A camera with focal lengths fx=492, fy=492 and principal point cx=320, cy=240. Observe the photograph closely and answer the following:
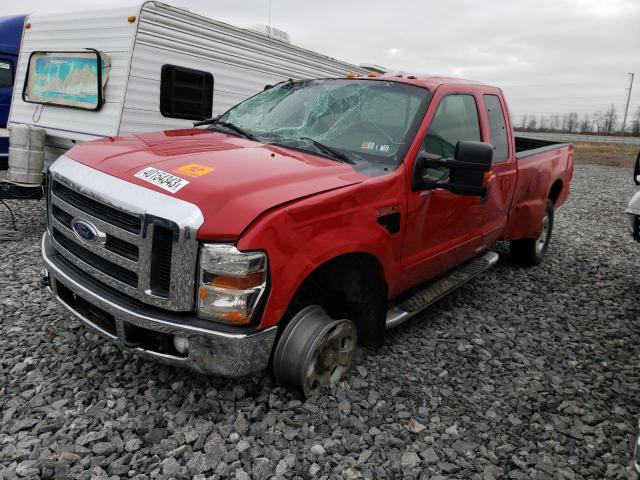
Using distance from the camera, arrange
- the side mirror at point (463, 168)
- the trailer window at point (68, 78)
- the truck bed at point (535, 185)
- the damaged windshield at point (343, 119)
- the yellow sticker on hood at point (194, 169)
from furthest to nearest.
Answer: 1. the trailer window at point (68, 78)
2. the truck bed at point (535, 185)
3. the damaged windshield at point (343, 119)
4. the side mirror at point (463, 168)
5. the yellow sticker on hood at point (194, 169)

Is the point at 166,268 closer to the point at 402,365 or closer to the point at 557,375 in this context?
the point at 402,365

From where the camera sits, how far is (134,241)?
245 centimetres

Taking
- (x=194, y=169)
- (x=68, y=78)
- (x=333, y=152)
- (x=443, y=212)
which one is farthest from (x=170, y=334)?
(x=68, y=78)

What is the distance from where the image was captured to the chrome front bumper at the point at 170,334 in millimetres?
2396

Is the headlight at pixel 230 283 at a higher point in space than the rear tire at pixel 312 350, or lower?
higher

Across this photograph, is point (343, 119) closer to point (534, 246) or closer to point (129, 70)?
point (534, 246)

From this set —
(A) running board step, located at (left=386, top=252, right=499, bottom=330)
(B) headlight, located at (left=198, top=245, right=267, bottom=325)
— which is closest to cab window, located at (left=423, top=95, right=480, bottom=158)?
(A) running board step, located at (left=386, top=252, right=499, bottom=330)

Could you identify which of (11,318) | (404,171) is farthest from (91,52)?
(404,171)

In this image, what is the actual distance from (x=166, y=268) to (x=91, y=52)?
190 inches

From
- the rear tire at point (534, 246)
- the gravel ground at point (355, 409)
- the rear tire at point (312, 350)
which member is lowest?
the gravel ground at point (355, 409)

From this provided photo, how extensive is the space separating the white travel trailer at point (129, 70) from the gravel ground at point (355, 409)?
2.67 metres

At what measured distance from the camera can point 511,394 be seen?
3221 mm

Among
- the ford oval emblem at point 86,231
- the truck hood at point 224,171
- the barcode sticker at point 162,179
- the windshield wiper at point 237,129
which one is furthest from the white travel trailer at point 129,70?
the barcode sticker at point 162,179

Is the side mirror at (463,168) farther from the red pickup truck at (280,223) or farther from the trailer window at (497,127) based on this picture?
the trailer window at (497,127)
